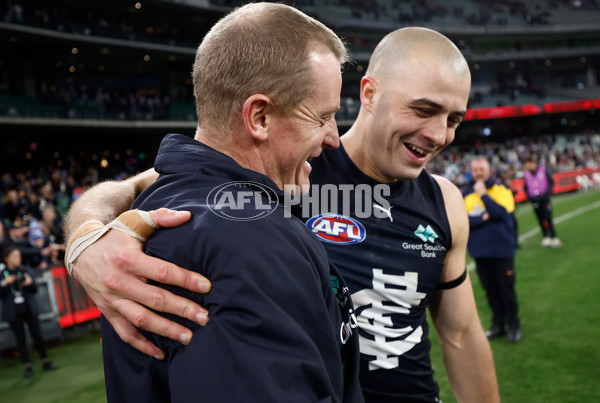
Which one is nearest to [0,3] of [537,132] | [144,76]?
[144,76]

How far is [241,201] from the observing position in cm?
110

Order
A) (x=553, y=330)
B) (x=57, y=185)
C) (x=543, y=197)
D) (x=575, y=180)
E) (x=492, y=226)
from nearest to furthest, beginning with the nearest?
(x=492, y=226)
(x=553, y=330)
(x=543, y=197)
(x=57, y=185)
(x=575, y=180)

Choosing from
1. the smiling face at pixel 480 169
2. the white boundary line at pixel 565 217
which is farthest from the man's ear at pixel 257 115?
the white boundary line at pixel 565 217

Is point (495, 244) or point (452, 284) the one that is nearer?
point (452, 284)

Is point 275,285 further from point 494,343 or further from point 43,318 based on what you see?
point 43,318

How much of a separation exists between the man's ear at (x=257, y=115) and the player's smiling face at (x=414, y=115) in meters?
1.06

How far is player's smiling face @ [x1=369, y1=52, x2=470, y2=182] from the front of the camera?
6.92ft

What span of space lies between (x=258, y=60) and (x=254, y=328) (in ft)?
2.05

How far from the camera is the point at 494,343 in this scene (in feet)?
21.0

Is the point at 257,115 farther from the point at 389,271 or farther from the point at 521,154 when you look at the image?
the point at 521,154

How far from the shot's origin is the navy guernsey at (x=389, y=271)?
7.14ft

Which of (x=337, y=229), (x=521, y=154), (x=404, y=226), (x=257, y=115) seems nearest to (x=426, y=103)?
(x=404, y=226)

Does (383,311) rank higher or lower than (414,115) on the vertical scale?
lower

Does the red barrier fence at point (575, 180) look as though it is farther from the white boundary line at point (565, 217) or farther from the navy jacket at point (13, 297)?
the navy jacket at point (13, 297)
